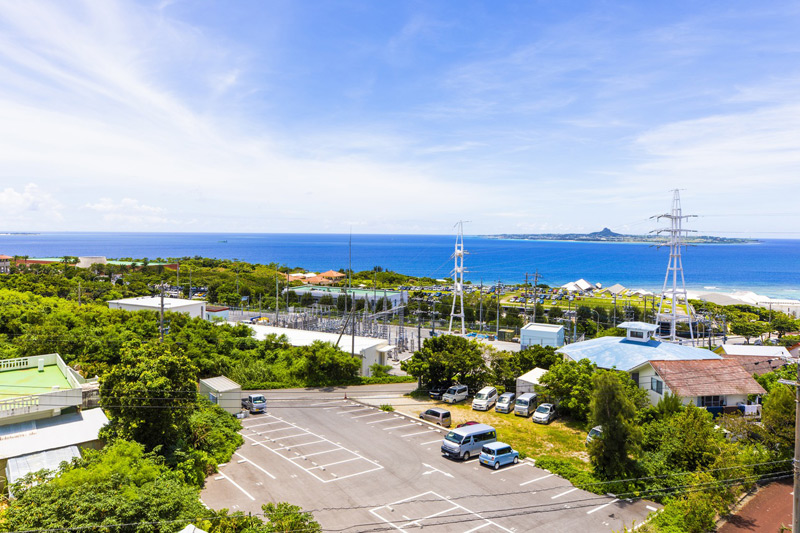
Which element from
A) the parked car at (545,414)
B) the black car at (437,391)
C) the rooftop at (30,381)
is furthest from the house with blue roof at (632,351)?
the rooftop at (30,381)

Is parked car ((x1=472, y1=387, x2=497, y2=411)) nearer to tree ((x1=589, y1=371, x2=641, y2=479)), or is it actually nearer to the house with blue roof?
the house with blue roof

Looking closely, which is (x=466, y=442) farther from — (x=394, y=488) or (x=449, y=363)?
(x=449, y=363)

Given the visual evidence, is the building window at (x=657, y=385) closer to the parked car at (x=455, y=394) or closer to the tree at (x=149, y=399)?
the parked car at (x=455, y=394)

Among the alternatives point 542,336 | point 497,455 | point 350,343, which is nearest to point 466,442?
point 497,455

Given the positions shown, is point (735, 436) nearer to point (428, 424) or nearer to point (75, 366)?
point (428, 424)

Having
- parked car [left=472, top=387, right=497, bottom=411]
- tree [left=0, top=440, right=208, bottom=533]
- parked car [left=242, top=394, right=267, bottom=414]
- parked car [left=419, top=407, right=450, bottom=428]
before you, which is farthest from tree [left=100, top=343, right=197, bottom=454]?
parked car [left=472, top=387, right=497, bottom=411]

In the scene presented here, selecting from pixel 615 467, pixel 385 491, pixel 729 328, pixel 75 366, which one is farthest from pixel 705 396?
pixel 729 328
